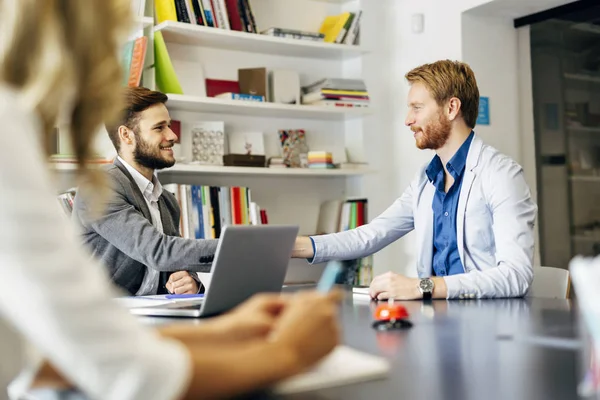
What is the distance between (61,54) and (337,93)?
3.42 meters

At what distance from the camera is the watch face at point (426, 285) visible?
81.7 inches

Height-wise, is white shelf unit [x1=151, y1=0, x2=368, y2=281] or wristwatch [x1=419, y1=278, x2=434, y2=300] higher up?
white shelf unit [x1=151, y1=0, x2=368, y2=281]

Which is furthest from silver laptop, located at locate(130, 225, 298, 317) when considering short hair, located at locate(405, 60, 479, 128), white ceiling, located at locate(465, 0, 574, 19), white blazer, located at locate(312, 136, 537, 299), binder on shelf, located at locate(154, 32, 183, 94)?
white ceiling, located at locate(465, 0, 574, 19)

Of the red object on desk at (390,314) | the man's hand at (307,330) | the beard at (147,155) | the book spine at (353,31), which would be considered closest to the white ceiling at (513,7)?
the book spine at (353,31)

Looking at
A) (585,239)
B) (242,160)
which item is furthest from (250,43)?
(585,239)

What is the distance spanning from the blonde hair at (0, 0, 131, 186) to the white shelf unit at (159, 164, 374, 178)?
2724 mm

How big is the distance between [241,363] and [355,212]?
3.40m

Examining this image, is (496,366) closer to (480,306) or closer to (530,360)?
A: (530,360)

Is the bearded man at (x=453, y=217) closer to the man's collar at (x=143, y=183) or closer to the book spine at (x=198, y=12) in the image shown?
the man's collar at (x=143, y=183)

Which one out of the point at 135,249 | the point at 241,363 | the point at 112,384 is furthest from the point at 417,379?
the point at 135,249

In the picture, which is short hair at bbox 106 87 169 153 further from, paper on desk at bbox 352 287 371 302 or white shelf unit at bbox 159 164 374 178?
A: paper on desk at bbox 352 287 371 302

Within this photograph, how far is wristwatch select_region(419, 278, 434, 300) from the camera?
6.81ft

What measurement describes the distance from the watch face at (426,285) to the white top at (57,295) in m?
1.42

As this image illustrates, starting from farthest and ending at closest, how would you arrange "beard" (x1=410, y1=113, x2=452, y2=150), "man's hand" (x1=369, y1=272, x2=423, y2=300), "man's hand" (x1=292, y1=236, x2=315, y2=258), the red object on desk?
"beard" (x1=410, y1=113, x2=452, y2=150) → "man's hand" (x1=292, y1=236, x2=315, y2=258) → "man's hand" (x1=369, y1=272, x2=423, y2=300) → the red object on desk
